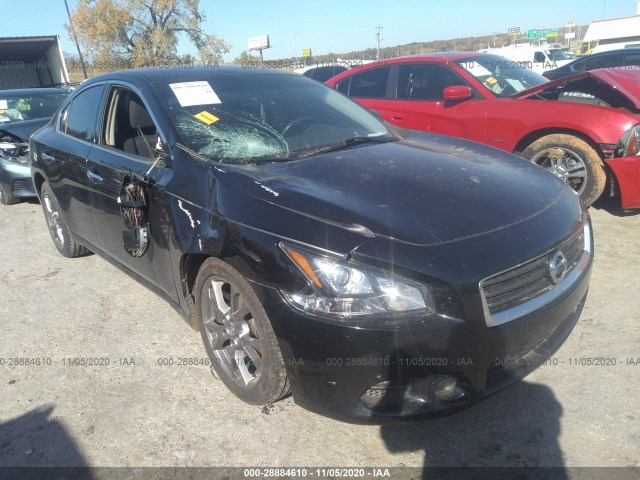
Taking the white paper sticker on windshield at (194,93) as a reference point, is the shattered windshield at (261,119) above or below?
below

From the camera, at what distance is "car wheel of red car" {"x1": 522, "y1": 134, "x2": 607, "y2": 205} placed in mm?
4566

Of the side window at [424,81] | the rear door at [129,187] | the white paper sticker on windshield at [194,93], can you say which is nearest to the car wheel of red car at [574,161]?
the side window at [424,81]

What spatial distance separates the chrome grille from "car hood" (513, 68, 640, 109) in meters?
3.34

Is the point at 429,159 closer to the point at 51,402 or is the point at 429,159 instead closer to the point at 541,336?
the point at 541,336

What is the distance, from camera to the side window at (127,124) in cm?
310

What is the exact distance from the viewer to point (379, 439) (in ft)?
7.42

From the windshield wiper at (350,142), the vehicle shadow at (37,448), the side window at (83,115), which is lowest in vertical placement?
the vehicle shadow at (37,448)

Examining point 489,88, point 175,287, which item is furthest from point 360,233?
point 489,88

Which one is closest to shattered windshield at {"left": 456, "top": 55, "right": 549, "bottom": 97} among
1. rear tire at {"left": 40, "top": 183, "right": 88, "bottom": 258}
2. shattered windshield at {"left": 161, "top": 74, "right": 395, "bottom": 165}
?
shattered windshield at {"left": 161, "top": 74, "right": 395, "bottom": 165}

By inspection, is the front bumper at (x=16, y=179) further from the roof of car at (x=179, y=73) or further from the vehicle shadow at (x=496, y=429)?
the vehicle shadow at (x=496, y=429)

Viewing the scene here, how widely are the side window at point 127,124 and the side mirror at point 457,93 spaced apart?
326 centimetres

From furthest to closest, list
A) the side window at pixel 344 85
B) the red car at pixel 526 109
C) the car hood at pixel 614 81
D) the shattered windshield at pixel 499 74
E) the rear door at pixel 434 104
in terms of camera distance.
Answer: the side window at pixel 344 85 < the shattered windshield at pixel 499 74 < the rear door at pixel 434 104 < the car hood at pixel 614 81 < the red car at pixel 526 109

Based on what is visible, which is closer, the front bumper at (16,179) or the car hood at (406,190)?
the car hood at (406,190)

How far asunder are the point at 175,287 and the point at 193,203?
1.95 feet
